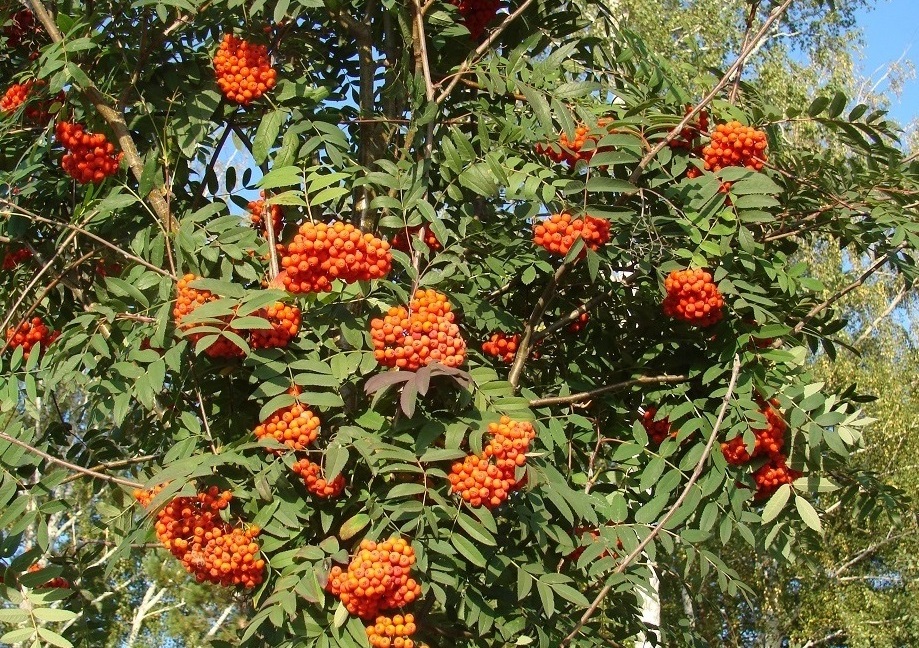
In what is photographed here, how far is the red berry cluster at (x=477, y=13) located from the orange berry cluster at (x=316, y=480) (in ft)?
4.74

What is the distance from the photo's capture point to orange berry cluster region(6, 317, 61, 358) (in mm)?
3023

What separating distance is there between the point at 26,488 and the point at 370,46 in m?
1.62

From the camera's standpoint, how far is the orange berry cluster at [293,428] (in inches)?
92.0

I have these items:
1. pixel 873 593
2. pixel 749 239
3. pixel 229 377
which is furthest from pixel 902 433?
pixel 229 377

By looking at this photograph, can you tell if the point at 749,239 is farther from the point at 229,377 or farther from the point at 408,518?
the point at 229,377

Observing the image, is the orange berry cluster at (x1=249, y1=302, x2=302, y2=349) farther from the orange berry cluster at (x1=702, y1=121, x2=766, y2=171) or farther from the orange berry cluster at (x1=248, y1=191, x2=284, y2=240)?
the orange berry cluster at (x1=702, y1=121, x2=766, y2=171)

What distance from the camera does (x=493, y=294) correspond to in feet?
9.83

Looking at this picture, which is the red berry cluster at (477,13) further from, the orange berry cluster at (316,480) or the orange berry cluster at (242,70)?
the orange berry cluster at (316,480)

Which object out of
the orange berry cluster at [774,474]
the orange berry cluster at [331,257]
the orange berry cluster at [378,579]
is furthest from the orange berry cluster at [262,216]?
the orange berry cluster at [774,474]

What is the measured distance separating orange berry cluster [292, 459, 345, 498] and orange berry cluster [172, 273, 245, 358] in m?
0.33

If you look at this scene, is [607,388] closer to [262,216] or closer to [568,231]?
[568,231]

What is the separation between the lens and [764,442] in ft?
9.04

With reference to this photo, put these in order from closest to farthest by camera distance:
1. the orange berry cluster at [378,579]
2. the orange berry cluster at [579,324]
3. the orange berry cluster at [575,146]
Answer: the orange berry cluster at [378,579]
the orange berry cluster at [575,146]
the orange berry cluster at [579,324]

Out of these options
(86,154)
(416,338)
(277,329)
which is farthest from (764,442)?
(86,154)
